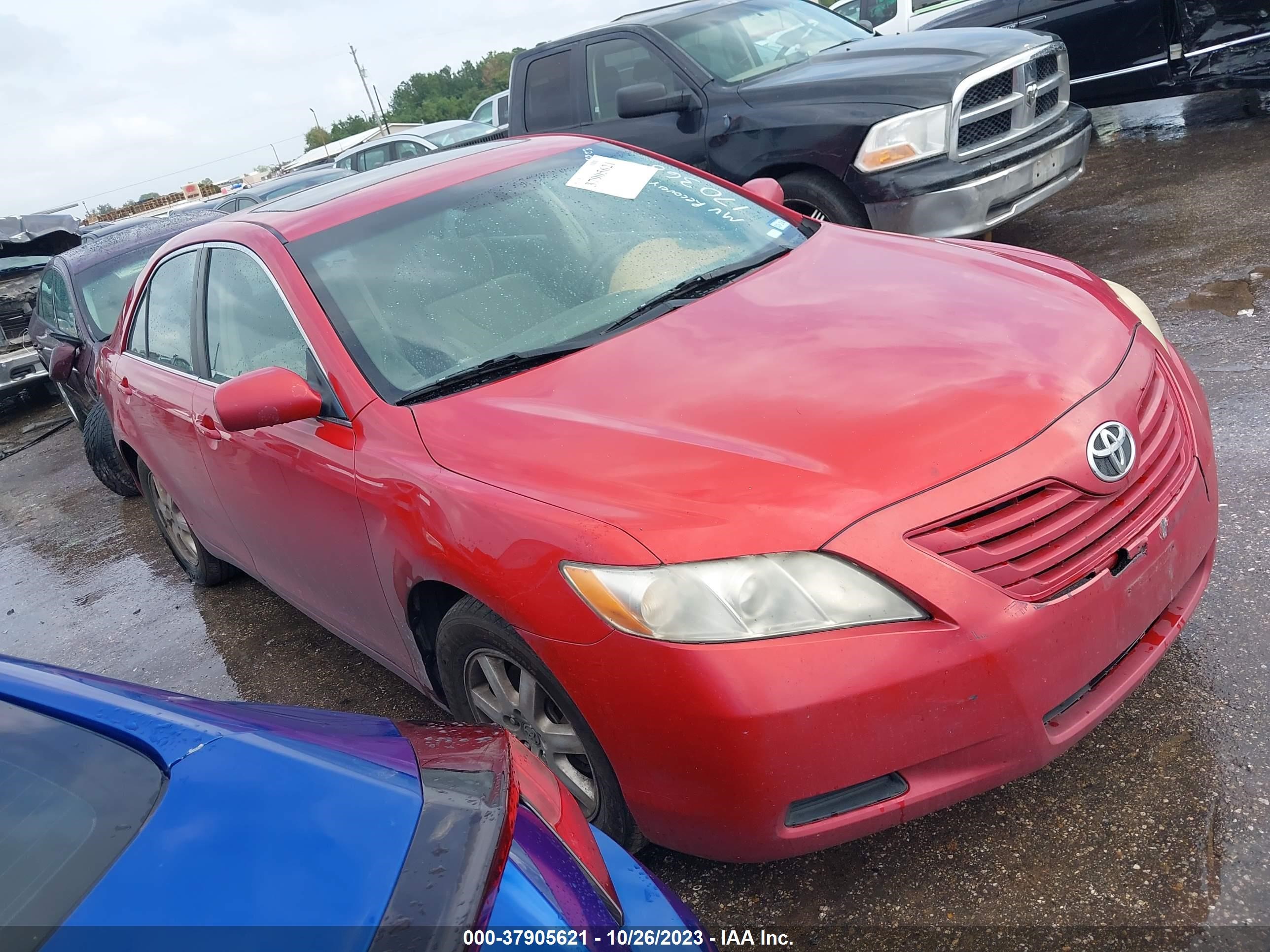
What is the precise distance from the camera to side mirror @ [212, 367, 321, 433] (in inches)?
108

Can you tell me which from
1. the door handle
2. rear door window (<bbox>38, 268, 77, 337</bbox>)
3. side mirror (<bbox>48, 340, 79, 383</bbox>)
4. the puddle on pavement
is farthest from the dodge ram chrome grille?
rear door window (<bbox>38, 268, 77, 337</bbox>)

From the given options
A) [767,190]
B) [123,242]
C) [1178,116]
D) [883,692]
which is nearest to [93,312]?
[123,242]

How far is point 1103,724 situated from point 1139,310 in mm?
1148

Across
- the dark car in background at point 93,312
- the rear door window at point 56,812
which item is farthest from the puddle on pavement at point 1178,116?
the rear door window at point 56,812

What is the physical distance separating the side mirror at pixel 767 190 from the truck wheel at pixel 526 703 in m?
2.01

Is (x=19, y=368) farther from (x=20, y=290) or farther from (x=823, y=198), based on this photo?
(x=823, y=198)

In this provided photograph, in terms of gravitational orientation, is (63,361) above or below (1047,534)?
above

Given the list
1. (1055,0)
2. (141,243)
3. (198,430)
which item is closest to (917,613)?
(198,430)

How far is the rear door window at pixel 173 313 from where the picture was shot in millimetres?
3840

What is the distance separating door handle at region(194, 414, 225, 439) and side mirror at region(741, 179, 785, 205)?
6.55 feet

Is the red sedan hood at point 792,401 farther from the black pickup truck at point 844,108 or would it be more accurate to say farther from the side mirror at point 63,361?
the side mirror at point 63,361

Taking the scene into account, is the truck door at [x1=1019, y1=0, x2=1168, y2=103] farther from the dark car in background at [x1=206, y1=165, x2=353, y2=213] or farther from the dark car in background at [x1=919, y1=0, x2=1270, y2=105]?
the dark car in background at [x1=206, y1=165, x2=353, y2=213]

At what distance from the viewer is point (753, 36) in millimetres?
6672

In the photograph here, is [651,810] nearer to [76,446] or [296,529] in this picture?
[296,529]
